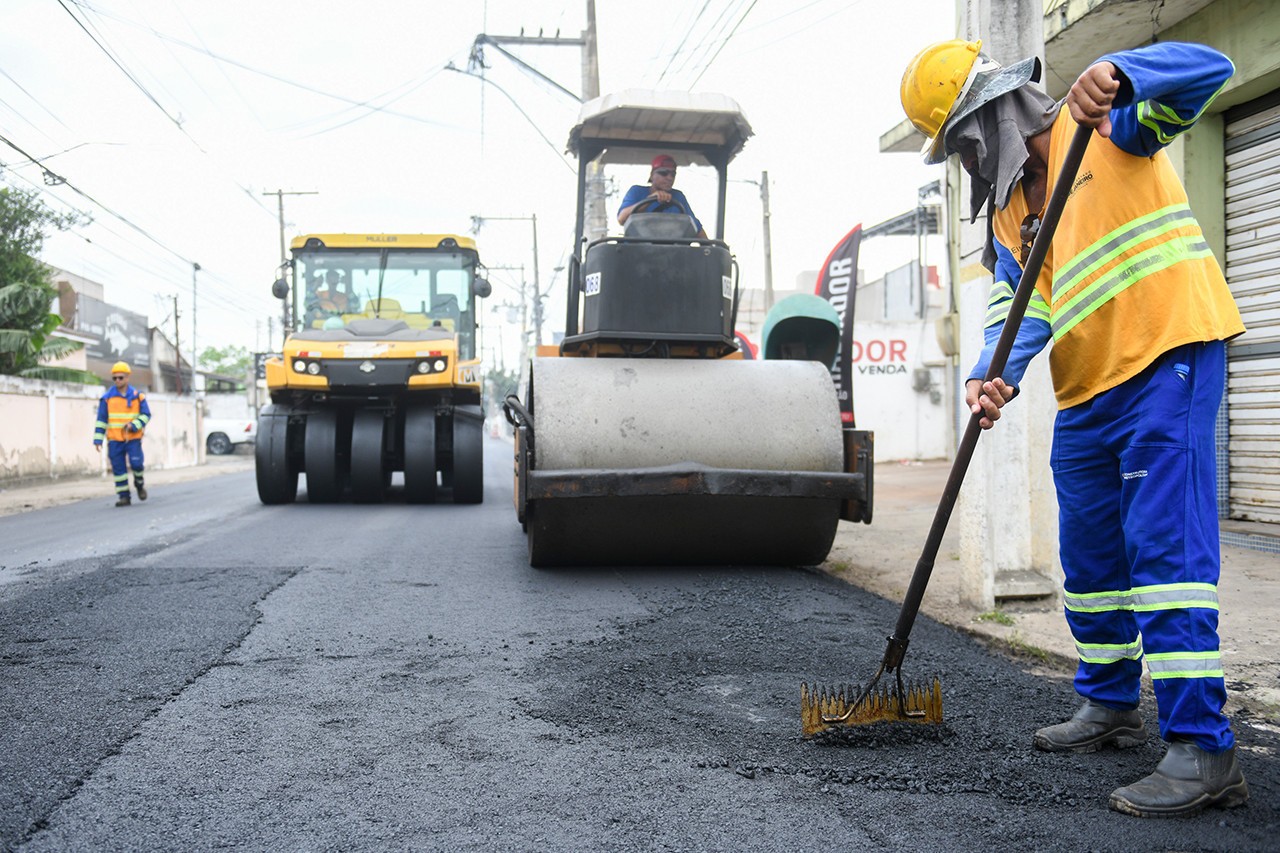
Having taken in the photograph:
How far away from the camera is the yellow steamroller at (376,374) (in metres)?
9.96

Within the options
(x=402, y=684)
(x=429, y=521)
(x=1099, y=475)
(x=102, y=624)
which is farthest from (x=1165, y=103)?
(x=429, y=521)

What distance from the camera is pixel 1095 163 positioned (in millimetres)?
2525

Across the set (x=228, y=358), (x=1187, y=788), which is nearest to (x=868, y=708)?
(x=1187, y=788)

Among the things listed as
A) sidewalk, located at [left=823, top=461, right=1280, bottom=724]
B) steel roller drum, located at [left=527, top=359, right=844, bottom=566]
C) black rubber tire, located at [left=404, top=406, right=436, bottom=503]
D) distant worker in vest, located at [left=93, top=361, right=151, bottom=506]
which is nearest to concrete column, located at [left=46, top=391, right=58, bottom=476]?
distant worker in vest, located at [left=93, top=361, right=151, bottom=506]

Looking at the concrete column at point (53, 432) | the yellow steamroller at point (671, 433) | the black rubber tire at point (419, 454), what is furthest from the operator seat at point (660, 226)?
the concrete column at point (53, 432)

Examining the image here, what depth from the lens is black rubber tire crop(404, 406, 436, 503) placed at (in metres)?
10.2

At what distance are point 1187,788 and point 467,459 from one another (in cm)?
859

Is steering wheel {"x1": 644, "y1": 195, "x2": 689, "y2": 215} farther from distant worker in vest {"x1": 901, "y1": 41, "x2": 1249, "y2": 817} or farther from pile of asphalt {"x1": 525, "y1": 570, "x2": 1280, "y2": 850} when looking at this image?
distant worker in vest {"x1": 901, "y1": 41, "x2": 1249, "y2": 817}

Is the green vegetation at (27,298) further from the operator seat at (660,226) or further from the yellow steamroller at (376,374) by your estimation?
the operator seat at (660,226)

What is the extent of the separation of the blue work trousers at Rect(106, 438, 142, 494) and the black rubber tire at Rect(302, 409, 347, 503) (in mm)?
2840

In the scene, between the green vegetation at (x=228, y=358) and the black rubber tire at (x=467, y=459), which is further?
the green vegetation at (x=228, y=358)

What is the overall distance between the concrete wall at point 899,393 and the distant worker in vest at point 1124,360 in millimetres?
15596

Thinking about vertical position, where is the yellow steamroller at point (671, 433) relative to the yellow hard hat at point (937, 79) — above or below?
below

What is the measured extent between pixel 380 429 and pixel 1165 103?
8.86 m
